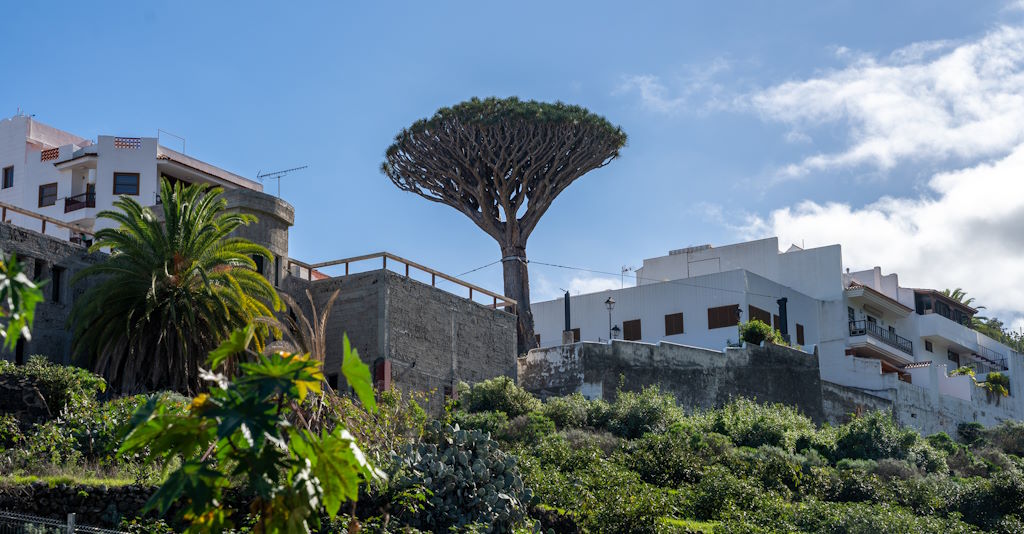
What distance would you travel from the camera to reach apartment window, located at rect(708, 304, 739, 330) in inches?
1913

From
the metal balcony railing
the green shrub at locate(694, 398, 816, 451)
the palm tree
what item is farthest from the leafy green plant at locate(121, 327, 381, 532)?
the metal balcony railing

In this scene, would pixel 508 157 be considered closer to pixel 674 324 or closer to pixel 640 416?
pixel 674 324

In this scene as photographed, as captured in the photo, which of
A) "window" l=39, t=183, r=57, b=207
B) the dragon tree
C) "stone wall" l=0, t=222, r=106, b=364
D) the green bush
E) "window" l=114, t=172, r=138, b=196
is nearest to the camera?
the green bush

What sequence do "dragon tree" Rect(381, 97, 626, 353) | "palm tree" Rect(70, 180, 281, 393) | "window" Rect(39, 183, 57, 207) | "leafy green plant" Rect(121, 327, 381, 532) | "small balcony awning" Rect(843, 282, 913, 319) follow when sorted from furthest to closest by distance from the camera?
"small balcony awning" Rect(843, 282, 913, 319)
"window" Rect(39, 183, 57, 207)
"dragon tree" Rect(381, 97, 626, 353)
"palm tree" Rect(70, 180, 281, 393)
"leafy green plant" Rect(121, 327, 381, 532)

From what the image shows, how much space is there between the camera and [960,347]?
212 feet

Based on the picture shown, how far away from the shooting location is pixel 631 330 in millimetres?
50688

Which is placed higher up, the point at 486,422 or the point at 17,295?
the point at 486,422

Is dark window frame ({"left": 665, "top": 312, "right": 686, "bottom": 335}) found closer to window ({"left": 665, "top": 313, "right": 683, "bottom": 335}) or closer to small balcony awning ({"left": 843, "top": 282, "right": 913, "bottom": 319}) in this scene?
window ({"left": 665, "top": 313, "right": 683, "bottom": 335})

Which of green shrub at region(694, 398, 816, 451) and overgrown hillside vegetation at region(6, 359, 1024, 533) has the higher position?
green shrub at region(694, 398, 816, 451)

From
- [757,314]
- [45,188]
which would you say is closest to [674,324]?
[757,314]

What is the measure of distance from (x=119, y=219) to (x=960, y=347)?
1926 inches

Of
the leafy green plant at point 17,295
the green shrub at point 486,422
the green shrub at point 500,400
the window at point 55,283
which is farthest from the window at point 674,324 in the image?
Result: the leafy green plant at point 17,295

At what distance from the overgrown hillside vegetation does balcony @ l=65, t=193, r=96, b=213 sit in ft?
78.7

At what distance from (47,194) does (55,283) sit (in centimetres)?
2522
